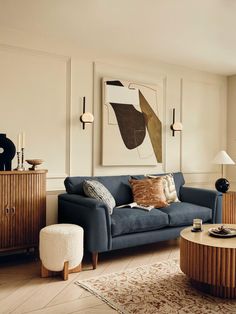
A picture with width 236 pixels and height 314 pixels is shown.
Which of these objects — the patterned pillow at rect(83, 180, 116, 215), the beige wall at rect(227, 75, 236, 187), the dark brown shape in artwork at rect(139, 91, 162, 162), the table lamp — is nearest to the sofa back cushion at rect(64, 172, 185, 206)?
the patterned pillow at rect(83, 180, 116, 215)

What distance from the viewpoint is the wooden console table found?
15.4 ft

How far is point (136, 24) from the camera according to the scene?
11.5 feet

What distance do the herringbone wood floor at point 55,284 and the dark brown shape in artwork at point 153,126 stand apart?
4.86 feet

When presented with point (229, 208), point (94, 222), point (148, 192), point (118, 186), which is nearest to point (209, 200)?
point (229, 208)

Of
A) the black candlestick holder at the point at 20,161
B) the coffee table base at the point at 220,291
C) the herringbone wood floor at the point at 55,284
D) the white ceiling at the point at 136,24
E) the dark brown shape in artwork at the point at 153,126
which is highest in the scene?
the white ceiling at the point at 136,24

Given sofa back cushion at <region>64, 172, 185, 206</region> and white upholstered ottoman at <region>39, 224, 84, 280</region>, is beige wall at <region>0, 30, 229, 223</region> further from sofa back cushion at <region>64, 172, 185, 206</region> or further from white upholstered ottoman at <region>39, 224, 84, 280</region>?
white upholstered ottoman at <region>39, 224, 84, 280</region>

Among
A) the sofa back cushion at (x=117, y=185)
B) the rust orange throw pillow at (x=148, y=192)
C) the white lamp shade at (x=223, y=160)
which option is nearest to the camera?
the sofa back cushion at (x=117, y=185)

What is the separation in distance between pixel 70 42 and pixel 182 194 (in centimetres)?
251

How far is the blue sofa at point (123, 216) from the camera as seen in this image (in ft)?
10.7

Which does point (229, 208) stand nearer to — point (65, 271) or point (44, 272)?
point (65, 271)

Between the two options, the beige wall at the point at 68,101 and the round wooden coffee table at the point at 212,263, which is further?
the beige wall at the point at 68,101

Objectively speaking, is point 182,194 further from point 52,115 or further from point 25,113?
point 25,113

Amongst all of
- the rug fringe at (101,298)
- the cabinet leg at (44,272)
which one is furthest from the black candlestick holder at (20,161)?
the rug fringe at (101,298)

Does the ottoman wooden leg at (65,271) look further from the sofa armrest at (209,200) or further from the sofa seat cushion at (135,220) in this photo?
the sofa armrest at (209,200)
